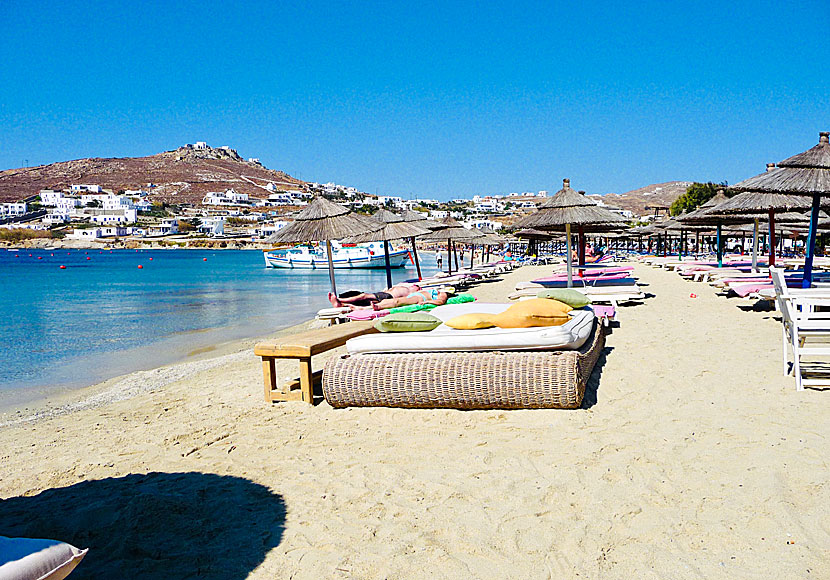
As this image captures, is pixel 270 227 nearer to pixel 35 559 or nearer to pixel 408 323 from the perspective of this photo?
pixel 408 323

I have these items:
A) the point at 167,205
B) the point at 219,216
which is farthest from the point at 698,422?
the point at 167,205

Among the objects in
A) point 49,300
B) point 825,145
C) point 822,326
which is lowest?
point 49,300

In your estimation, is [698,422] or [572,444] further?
[698,422]

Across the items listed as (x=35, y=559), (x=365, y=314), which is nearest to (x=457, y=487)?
(x=35, y=559)

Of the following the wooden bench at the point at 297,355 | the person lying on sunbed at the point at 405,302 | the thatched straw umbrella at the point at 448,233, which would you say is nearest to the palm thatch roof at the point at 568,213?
the person lying on sunbed at the point at 405,302

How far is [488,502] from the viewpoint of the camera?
295 centimetres

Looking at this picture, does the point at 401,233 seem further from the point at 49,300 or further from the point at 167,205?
the point at 167,205

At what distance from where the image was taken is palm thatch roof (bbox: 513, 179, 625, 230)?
11.8 meters

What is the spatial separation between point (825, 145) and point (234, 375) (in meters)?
8.84

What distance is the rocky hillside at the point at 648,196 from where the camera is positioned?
407 feet

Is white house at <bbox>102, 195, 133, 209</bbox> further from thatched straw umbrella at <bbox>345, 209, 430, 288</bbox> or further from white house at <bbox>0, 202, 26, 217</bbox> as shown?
thatched straw umbrella at <bbox>345, 209, 430, 288</bbox>

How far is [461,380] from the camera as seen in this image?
441 cm

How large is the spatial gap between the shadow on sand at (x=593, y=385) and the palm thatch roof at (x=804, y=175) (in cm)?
480

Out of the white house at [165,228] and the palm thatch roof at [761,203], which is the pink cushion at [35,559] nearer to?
the palm thatch roof at [761,203]
